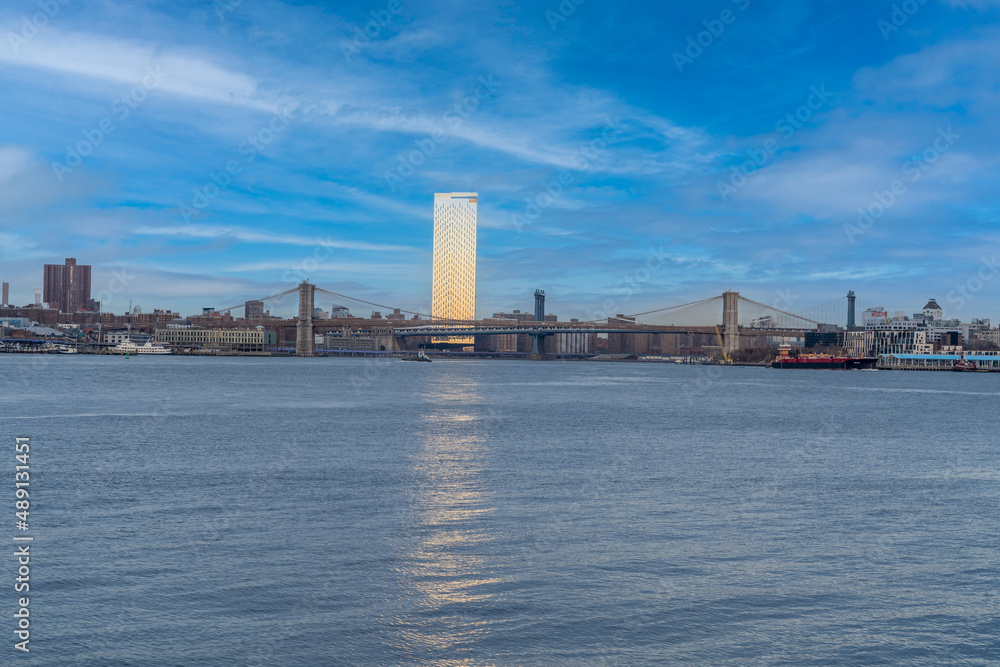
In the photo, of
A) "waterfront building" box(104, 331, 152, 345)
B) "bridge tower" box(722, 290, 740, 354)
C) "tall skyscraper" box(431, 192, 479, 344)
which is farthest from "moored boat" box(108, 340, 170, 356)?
"bridge tower" box(722, 290, 740, 354)

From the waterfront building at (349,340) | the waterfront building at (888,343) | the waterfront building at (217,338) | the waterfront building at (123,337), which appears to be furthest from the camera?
the waterfront building at (123,337)

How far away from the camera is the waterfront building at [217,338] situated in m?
132

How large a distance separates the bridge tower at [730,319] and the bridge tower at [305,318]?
5433cm

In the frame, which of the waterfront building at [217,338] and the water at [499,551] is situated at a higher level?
the waterfront building at [217,338]

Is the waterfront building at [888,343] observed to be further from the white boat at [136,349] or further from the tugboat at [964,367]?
the white boat at [136,349]

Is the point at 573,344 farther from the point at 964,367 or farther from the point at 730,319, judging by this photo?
the point at 964,367

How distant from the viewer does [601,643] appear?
655 cm

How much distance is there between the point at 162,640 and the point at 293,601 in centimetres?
127

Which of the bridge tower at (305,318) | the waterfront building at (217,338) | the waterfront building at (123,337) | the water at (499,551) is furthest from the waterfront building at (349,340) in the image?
the water at (499,551)

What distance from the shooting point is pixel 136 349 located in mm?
118188

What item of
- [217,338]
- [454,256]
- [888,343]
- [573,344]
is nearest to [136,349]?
[217,338]

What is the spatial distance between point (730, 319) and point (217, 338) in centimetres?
8440

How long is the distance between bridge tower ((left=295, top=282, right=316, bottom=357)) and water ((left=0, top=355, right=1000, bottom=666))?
83951 millimetres

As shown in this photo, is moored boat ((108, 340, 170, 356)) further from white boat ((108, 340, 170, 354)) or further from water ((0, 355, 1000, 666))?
water ((0, 355, 1000, 666))
